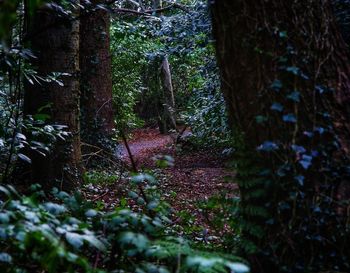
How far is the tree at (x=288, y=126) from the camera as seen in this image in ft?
8.02

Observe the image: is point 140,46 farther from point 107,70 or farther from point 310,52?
point 310,52

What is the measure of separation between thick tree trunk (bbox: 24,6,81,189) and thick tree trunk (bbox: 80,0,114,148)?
134 inches

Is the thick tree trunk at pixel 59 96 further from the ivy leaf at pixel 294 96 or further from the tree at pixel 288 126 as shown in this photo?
the ivy leaf at pixel 294 96

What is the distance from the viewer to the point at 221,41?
2721 mm

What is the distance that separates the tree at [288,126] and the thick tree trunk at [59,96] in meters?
3.40

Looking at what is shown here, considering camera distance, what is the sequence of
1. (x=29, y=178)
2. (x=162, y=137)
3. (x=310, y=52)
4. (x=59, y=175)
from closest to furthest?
(x=310, y=52)
(x=59, y=175)
(x=29, y=178)
(x=162, y=137)

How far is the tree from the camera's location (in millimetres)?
2445

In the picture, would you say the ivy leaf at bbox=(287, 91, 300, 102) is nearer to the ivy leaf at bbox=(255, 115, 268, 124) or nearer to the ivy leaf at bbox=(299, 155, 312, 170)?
the ivy leaf at bbox=(255, 115, 268, 124)

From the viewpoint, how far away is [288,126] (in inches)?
98.9

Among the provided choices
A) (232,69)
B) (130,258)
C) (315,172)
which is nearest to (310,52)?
(232,69)

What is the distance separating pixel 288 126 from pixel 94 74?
24.0ft

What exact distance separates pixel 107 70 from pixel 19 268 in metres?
7.54

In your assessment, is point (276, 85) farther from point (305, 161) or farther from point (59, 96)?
point (59, 96)

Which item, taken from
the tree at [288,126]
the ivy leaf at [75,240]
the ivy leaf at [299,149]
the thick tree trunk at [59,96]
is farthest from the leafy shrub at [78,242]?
the thick tree trunk at [59,96]
